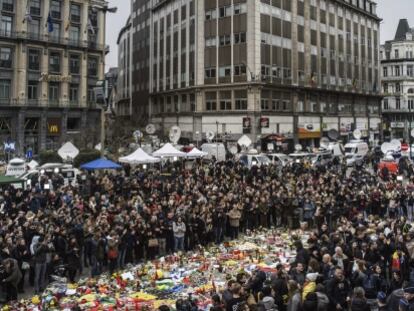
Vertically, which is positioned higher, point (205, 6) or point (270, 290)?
point (205, 6)

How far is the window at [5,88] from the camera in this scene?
201 ft

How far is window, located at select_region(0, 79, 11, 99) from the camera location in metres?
61.1

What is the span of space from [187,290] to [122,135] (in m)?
47.3

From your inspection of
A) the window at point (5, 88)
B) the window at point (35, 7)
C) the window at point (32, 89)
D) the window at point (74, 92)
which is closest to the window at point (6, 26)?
the window at point (35, 7)

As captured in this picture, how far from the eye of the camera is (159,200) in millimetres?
23234

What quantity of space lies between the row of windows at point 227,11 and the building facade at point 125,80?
3348 cm

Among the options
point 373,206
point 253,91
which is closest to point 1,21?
point 253,91

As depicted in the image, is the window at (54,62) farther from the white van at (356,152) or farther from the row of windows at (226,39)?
the white van at (356,152)

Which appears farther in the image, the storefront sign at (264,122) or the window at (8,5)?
the window at (8,5)

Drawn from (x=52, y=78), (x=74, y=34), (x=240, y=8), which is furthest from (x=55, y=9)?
(x=240, y=8)

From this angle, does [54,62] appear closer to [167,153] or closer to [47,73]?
[47,73]

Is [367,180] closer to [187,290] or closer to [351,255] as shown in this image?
[351,255]

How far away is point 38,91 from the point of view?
64.0 m

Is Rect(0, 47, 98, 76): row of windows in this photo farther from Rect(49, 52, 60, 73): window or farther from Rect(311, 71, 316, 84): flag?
Rect(311, 71, 316, 84): flag
